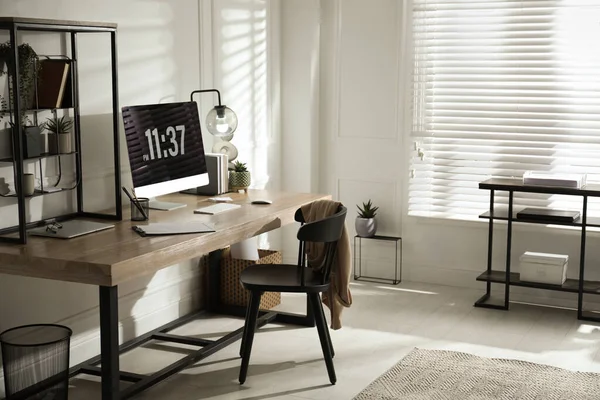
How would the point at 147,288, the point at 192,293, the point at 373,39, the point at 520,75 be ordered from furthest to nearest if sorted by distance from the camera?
the point at 373,39, the point at 520,75, the point at 192,293, the point at 147,288

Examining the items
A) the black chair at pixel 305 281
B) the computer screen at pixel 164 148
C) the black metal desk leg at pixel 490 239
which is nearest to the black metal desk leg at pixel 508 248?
the black metal desk leg at pixel 490 239

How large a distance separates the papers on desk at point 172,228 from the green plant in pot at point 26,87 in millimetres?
540

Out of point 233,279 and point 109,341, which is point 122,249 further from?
point 233,279

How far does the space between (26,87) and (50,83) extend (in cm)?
13

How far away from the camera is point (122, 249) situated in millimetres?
3314

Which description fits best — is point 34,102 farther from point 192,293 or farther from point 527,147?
point 527,147

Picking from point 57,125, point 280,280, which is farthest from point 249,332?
point 57,125

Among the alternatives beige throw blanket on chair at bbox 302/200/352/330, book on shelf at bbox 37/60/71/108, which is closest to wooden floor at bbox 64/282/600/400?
beige throw blanket on chair at bbox 302/200/352/330

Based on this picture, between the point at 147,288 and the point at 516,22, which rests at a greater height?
the point at 516,22

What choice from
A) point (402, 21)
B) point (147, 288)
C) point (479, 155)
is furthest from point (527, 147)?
point (147, 288)

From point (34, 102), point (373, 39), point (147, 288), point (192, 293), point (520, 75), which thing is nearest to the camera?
point (34, 102)

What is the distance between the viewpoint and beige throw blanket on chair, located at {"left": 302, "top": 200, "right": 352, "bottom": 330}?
12.9 feet

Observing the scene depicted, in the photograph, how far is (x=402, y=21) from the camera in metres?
5.57

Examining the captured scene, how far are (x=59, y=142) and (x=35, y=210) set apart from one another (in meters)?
0.35
